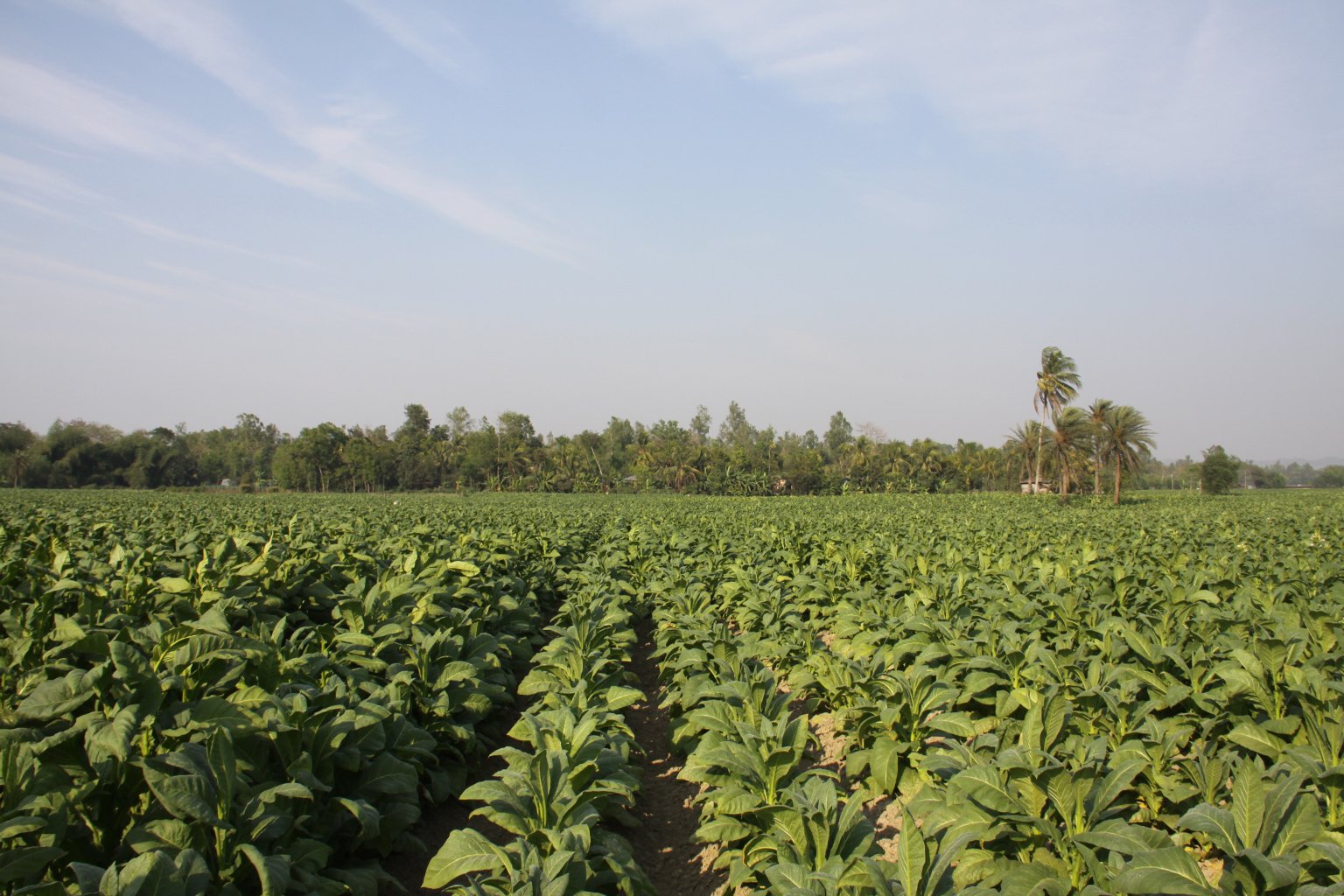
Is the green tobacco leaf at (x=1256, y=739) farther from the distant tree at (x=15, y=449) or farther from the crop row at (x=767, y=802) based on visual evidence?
the distant tree at (x=15, y=449)

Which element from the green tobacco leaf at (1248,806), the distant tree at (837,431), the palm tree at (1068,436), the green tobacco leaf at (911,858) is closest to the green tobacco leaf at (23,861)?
the green tobacco leaf at (911,858)

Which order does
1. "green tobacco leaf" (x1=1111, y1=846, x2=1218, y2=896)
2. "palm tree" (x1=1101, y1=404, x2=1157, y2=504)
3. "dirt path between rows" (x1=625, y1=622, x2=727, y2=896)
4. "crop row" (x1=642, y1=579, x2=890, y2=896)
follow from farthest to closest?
"palm tree" (x1=1101, y1=404, x2=1157, y2=504) < "dirt path between rows" (x1=625, y1=622, x2=727, y2=896) < "crop row" (x1=642, y1=579, x2=890, y2=896) < "green tobacco leaf" (x1=1111, y1=846, x2=1218, y2=896)

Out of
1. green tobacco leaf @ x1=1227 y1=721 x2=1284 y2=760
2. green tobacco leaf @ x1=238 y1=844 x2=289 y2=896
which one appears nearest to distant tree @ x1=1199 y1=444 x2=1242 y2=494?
green tobacco leaf @ x1=1227 y1=721 x2=1284 y2=760

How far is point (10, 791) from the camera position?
99.1 inches

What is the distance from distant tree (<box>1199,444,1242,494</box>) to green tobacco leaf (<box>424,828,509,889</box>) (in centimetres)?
7525

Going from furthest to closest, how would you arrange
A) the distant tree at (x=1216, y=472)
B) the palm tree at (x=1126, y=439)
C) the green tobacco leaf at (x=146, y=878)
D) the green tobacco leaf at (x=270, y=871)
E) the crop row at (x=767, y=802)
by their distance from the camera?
1. the distant tree at (x=1216, y=472)
2. the palm tree at (x=1126, y=439)
3. the crop row at (x=767, y=802)
4. the green tobacco leaf at (x=270, y=871)
5. the green tobacco leaf at (x=146, y=878)

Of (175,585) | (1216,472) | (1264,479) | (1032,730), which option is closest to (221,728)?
(175,585)

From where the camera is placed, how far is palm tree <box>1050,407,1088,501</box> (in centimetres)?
4381

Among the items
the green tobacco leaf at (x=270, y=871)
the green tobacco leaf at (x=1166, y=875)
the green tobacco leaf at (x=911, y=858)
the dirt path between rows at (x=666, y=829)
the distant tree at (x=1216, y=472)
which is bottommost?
the dirt path between rows at (x=666, y=829)

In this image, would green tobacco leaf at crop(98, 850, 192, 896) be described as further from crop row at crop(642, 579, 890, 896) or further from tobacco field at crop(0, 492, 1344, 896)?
crop row at crop(642, 579, 890, 896)

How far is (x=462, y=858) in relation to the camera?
122 inches

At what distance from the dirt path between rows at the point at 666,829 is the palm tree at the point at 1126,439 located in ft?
148

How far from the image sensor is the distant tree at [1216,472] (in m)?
62.0

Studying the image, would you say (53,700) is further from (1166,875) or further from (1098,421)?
(1098,421)
